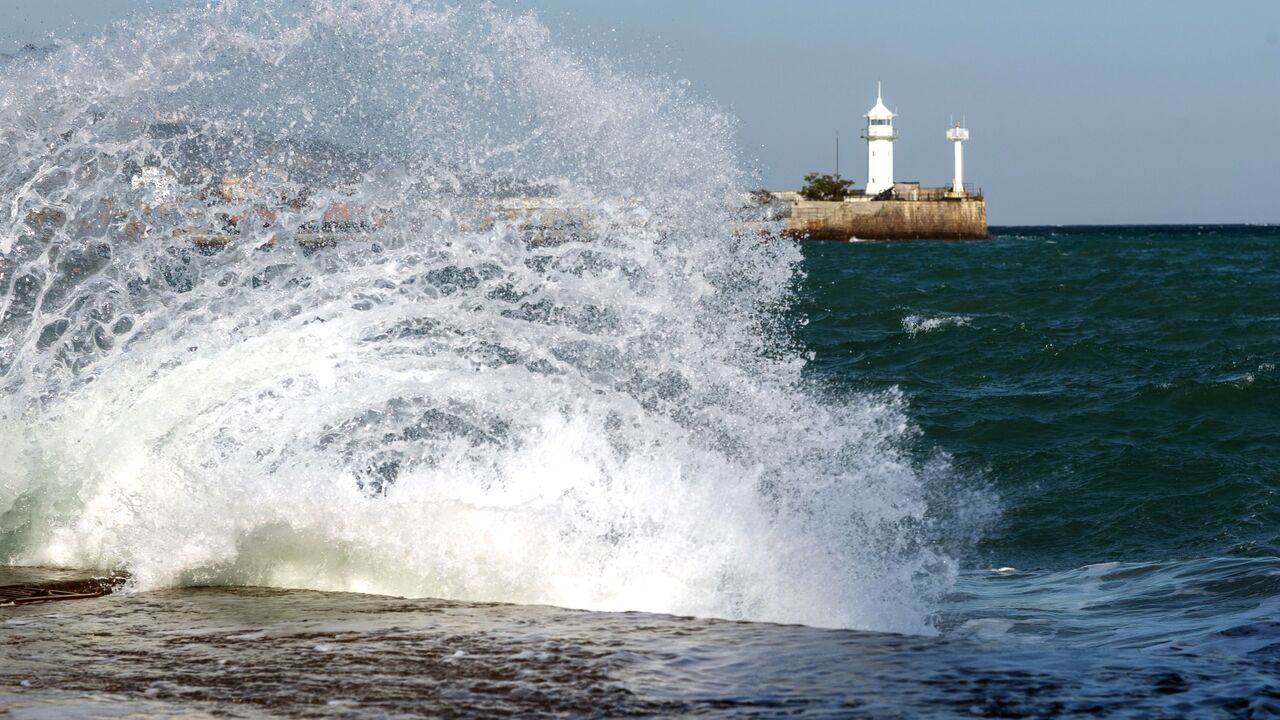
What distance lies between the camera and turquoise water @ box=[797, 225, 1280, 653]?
19.1 feet

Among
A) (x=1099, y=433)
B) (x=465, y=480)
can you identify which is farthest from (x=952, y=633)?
(x=1099, y=433)

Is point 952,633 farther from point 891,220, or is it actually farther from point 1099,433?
point 891,220

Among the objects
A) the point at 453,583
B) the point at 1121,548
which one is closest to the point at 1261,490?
the point at 1121,548

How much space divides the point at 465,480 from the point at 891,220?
219 feet

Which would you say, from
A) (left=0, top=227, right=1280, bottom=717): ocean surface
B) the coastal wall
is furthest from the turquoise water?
the coastal wall

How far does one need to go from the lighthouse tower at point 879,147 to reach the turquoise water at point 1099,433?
54948mm

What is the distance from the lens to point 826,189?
76062 mm

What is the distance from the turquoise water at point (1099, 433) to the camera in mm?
5828

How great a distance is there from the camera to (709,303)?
22.7 feet

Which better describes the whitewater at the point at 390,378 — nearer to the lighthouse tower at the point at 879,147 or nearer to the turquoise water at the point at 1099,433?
the turquoise water at the point at 1099,433

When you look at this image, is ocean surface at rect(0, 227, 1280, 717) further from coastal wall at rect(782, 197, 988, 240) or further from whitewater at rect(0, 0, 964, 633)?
coastal wall at rect(782, 197, 988, 240)

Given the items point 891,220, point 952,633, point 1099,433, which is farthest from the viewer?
point 891,220

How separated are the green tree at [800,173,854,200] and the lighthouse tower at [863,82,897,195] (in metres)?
1.43

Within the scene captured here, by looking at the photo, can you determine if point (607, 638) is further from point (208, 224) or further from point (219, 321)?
point (208, 224)
